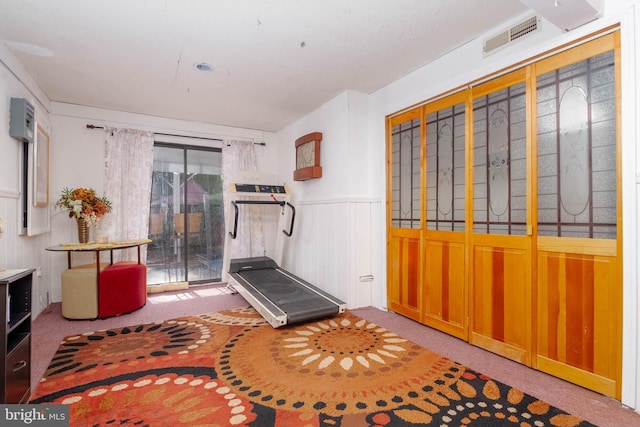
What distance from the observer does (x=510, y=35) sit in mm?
2693

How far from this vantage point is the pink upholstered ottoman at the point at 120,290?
12.7 feet

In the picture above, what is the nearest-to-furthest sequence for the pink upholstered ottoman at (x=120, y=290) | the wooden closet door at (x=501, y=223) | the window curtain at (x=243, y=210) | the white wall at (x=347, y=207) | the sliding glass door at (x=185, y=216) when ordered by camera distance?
1. the wooden closet door at (x=501, y=223)
2. the pink upholstered ottoman at (x=120, y=290)
3. the white wall at (x=347, y=207)
4. the sliding glass door at (x=185, y=216)
5. the window curtain at (x=243, y=210)

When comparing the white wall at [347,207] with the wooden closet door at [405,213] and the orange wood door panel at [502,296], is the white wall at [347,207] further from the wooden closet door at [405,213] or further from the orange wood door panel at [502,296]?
the orange wood door panel at [502,296]

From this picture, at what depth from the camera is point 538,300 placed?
2.55 meters

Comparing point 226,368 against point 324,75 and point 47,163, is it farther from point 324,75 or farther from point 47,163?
point 47,163

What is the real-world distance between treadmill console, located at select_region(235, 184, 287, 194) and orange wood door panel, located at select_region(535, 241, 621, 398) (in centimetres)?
367

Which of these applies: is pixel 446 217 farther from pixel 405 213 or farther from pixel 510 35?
pixel 510 35

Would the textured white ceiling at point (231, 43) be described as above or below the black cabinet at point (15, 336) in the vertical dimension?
above

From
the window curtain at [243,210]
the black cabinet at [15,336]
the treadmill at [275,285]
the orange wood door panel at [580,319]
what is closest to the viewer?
the black cabinet at [15,336]

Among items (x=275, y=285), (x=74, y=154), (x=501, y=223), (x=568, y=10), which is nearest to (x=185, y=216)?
(x=74, y=154)

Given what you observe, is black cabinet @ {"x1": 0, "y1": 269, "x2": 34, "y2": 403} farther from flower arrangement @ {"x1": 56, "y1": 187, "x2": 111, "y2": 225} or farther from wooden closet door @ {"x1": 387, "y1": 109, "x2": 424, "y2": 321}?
wooden closet door @ {"x1": 387, "y1": 109, "x2": 424, "y2": 321}

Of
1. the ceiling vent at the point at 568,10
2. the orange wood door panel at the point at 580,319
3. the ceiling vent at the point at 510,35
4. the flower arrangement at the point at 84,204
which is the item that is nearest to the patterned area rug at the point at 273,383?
the orange wood door panel at the point at 580,319

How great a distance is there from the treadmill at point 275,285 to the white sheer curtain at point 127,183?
1475 millimetres

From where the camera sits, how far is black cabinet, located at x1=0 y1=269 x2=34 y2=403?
1.89 m
